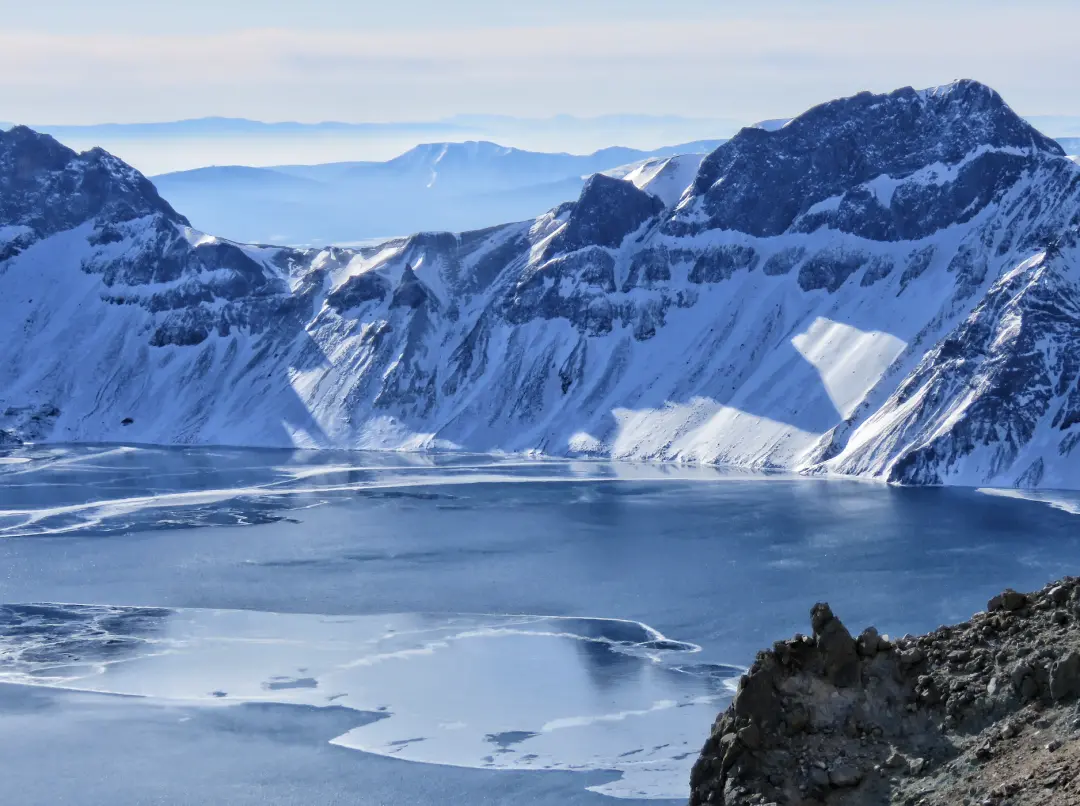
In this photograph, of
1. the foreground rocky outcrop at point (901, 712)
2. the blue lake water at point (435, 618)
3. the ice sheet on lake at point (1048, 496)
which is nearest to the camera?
the foreground rocky outcrop at point (901, 712)

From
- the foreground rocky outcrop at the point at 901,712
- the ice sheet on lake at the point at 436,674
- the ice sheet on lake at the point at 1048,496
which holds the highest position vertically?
the foreground rocky outcrop at the point at 901,712

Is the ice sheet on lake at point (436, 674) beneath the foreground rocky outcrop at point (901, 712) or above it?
beneath

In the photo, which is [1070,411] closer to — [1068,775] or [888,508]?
[888,508]

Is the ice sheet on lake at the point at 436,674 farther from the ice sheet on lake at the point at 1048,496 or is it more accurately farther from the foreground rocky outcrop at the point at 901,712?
the ice sheet on lake at the point at 1048,496

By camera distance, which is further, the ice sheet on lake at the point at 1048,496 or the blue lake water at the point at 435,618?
the ice sheet on lake at the point at 1048,496

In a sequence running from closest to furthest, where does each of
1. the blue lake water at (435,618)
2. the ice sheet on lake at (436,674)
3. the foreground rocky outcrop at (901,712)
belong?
the foreground rocky outcrop at (901,712), the blue lake water at (435,618), the ice sheet on lake at (436,674)

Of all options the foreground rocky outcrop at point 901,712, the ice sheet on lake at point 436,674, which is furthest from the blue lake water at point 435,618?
the foreground rocky outcrop at point 901,712

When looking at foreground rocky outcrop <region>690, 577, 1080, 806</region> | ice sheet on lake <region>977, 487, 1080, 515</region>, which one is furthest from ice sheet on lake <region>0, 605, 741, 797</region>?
ice sheet on lake <region>977, 487, 1080, 515</region>
